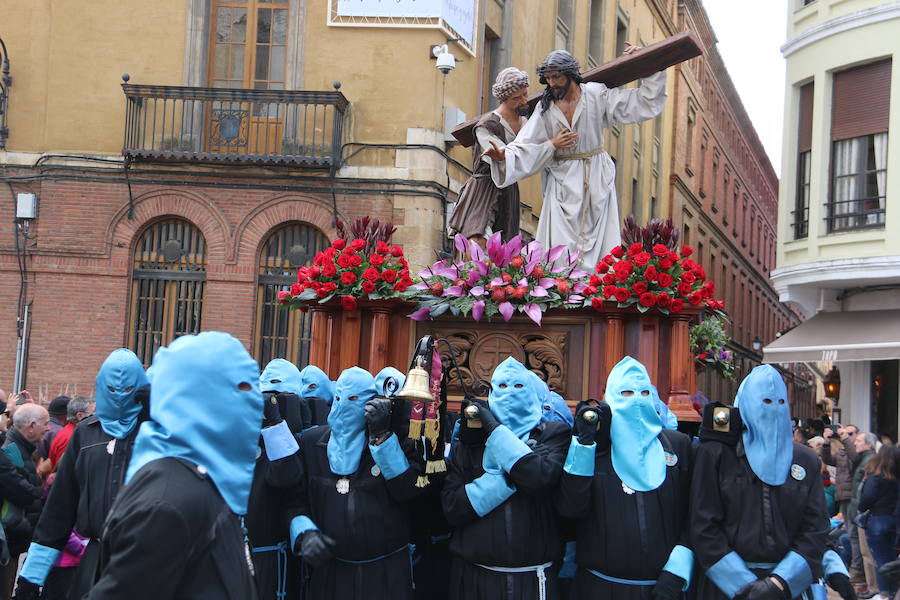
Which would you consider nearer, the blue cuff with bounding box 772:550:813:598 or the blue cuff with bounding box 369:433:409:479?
the blue cuff with bounding box 772:550:813:598

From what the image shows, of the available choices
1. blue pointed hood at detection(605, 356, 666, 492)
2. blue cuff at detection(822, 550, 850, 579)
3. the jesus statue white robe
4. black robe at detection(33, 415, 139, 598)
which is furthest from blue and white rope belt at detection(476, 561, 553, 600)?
the jesus statue white robe

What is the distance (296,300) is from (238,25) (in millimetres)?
12012

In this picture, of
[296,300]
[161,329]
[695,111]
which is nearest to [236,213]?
[161,329]

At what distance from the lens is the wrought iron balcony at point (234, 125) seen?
17.7 meters

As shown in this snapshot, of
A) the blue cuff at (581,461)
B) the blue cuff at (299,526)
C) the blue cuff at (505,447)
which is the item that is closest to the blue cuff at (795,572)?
the blue cuff at (581,461)

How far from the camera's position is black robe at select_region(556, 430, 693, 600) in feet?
17.7

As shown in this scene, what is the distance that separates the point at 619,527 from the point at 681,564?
0.34m

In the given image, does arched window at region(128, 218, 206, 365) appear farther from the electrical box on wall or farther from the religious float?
the religious float

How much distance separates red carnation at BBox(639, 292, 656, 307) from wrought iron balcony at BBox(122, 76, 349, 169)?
1136 centimetres

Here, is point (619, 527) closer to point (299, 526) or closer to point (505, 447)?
point (505, 447)

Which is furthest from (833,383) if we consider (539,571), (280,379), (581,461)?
(581,461)

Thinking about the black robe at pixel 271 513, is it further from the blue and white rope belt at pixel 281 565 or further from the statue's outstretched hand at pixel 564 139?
the statue's outstretched hand at pixel 564 139

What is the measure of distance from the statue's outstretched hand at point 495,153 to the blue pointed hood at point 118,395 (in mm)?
3274

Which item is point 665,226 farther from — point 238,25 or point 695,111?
point 695,111
